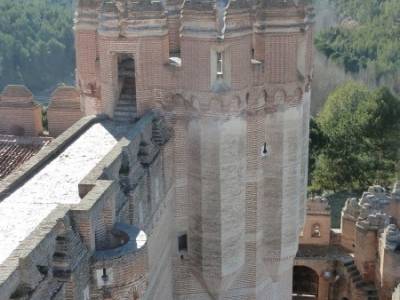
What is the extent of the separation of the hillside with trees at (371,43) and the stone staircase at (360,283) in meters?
27.1

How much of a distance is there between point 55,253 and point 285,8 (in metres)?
7.44

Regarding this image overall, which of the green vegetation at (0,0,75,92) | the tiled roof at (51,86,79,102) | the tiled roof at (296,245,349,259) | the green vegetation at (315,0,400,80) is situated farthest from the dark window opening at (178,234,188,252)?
the green vegetation at (0,0,75,92)

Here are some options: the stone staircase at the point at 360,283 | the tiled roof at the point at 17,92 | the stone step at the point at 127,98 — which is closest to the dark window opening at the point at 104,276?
the stone step at the point at 127,98

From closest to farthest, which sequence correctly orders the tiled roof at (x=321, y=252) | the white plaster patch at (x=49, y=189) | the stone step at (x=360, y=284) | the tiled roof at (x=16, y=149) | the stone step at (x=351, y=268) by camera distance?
the white plaster patch at (x=49, y=189) < the tiled roof at (x=16, y=149) < the stone step at (x=360, y=284) < the stone step at (x=351, y=268) < the tiled roof at (x=321, y=252)

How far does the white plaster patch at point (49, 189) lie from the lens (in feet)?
30.2

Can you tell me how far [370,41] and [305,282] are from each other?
33286mm

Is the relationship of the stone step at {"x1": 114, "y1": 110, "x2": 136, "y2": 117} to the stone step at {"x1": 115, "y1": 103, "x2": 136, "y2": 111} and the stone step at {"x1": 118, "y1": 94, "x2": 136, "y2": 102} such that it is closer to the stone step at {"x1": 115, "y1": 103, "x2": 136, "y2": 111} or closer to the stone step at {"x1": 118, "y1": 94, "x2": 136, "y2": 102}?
the stone step at {"x1": 115, "y1": 103, "x2": 136, "y2": 111}

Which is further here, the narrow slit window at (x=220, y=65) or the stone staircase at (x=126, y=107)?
the stone staircase at (x=126, y=107)

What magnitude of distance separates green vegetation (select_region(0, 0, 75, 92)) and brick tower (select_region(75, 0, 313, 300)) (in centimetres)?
4146

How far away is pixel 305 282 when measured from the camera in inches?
867

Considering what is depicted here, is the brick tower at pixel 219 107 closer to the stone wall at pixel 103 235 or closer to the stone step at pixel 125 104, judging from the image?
the stone step at pixel 125 104

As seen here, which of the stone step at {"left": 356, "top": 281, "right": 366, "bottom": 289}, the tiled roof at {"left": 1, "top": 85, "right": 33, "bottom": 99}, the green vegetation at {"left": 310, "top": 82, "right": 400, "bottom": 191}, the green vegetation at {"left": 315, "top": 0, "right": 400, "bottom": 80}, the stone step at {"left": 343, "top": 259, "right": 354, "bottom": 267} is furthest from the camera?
the green vegetation at {"left": 315, "top": 0, "right": 400, "bottom": 80}

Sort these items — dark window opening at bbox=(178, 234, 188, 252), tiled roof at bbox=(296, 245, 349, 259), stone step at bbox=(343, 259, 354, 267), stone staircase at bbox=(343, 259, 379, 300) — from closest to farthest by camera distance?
dark window opening at bbox=(178, 234, 188, 252), stone staircase at bbox=(343, 259, 379, 300), stone step at bbox=(343, 259, 354, 267), tiled roof at bbox=(296, 245, 349, 259)

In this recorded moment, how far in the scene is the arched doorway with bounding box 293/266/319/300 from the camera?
71.4 ft
